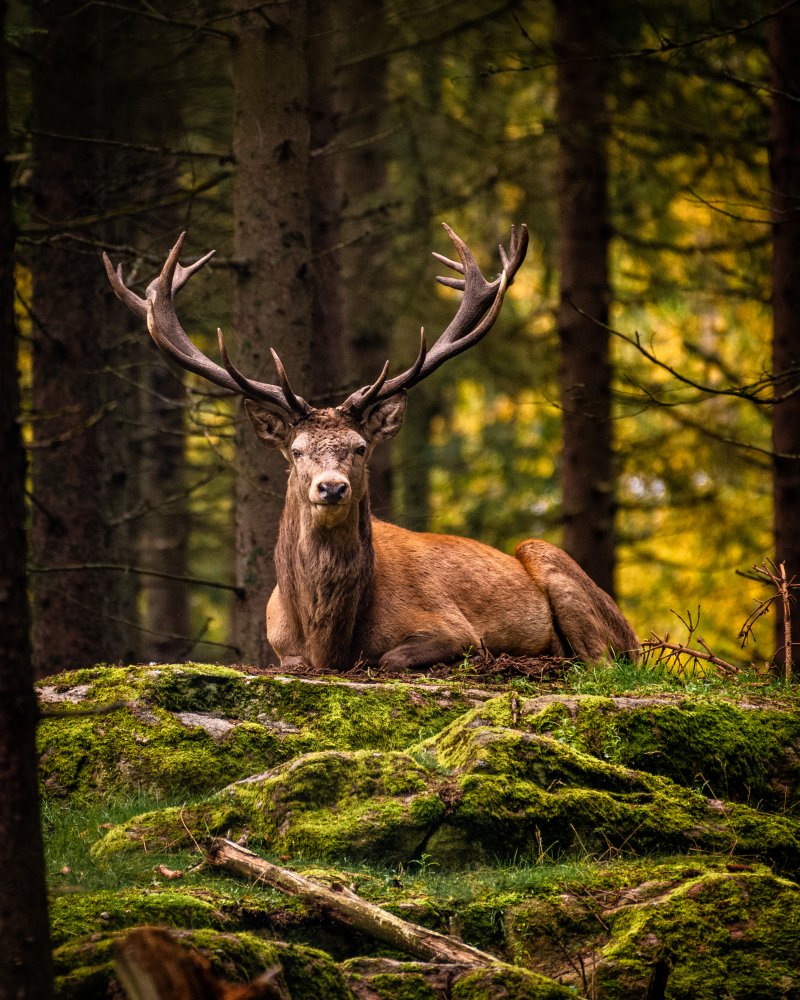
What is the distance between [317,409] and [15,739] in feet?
16.8

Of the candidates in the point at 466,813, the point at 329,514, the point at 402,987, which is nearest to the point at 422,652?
the point at 329,514

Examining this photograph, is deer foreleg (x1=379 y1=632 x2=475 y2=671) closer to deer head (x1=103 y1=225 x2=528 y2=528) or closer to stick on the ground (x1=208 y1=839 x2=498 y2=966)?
deer head (x1=103 y1=225 x2=528 y2=528)

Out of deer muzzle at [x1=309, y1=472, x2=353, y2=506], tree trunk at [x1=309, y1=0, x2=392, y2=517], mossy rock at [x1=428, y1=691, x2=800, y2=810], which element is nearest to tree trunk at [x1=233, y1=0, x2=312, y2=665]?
tree trunk at [x1=309, y1=0, x2=392, y2=517]

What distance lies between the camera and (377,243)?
16766 mm

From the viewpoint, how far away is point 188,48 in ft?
36.6

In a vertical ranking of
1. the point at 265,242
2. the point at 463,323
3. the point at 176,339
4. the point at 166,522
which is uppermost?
the point at 265,242

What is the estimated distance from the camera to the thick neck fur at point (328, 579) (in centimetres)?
877

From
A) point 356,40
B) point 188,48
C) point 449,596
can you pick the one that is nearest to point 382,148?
point 356,40

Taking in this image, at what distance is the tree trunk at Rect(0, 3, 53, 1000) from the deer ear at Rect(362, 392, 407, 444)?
16.2 ft

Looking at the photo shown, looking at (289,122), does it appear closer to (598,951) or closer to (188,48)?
(188,48)

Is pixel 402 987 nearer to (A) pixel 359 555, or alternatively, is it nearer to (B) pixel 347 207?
(A) pixel 359 555

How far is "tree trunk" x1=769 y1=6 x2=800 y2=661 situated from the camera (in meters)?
10.2

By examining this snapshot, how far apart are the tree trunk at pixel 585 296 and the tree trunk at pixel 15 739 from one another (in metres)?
8.92

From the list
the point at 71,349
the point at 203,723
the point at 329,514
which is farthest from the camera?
the point at 71,349
